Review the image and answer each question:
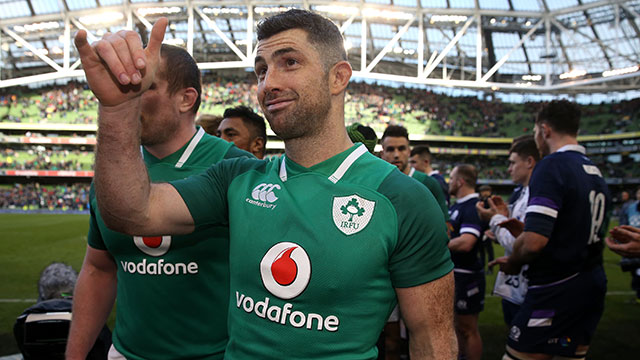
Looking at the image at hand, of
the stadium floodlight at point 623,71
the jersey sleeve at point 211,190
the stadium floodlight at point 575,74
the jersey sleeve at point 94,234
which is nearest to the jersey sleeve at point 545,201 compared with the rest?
the jersey sleeve at point 211,190

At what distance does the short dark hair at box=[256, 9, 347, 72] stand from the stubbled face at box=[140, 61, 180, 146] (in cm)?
64

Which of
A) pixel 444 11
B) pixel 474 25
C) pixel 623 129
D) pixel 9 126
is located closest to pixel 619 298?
pixel 444 11

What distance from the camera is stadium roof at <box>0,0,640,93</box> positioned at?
2595cm

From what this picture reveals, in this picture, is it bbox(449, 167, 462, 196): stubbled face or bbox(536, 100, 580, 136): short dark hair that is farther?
bbox(449, 167, 462, 196): stubbled face

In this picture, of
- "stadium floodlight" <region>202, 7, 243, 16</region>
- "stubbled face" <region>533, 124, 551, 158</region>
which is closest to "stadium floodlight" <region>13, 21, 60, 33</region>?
"stadium floodlight" <region>202, 7, 243, 16</region>

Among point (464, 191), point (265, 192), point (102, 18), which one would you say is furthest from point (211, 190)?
point (102, 18)

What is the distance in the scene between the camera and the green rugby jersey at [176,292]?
194cm

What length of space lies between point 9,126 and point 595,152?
47.0m

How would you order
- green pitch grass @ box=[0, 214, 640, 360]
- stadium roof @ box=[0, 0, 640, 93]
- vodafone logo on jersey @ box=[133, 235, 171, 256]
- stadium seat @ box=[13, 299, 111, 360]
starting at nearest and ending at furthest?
vodafone logo on jersey @ box=[133, 235, 171, 256] < stadium seat @ box=[13, 299, 111, 360] < green pitch grass @ box=[0, 214, 640, 360] < stadium roof @ box=[0, 0, 640, 93]

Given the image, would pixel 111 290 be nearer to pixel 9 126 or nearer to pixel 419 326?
pixel 419 326

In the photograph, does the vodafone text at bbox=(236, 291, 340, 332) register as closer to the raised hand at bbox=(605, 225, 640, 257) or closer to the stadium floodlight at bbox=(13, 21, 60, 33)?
the raised hand at bbox=(605, 225, 640, 257)

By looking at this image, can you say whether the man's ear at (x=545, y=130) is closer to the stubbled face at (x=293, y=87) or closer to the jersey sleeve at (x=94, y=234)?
the stubbled face at (x=293, y=87)

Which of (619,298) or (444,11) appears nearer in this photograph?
(619,298)

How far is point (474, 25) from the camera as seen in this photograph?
31.1 meters
